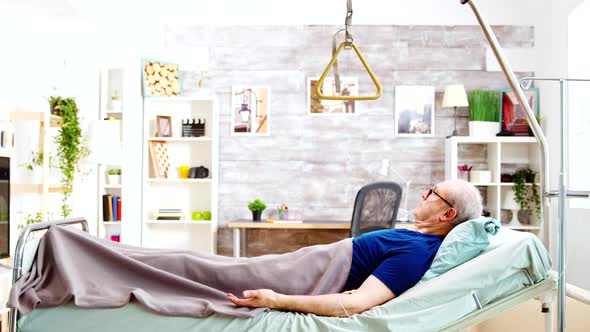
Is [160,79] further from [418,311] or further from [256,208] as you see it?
[418,311]

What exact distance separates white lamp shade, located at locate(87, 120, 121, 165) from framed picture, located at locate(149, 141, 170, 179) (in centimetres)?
73

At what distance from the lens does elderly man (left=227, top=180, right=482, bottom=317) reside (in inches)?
83.4

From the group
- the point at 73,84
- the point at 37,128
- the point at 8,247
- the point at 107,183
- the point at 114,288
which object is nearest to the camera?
the point at 114,288

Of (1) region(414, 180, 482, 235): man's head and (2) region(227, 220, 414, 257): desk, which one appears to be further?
(2) region(227, 220, 414, 257): desk

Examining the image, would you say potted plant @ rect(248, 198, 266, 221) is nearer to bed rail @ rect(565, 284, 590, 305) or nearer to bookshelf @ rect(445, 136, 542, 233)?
bookshelf @ rect(445, 136, 542, 233)

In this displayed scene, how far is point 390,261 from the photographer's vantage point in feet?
7.31

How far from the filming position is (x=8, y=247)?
3719 mm

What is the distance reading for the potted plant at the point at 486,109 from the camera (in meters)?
5.29

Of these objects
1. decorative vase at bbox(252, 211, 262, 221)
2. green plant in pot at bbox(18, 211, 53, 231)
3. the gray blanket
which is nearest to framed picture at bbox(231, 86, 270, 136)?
decorative vase at bbox(252, 211, 262, 221)

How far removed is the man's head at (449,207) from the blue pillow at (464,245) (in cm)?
20

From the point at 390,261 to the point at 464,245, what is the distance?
0.28 m

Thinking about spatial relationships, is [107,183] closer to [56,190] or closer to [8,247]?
[56,190]

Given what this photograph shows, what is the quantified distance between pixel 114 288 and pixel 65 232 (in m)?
A: 0.29

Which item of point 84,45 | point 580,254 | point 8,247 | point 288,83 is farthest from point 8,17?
point 580,254
